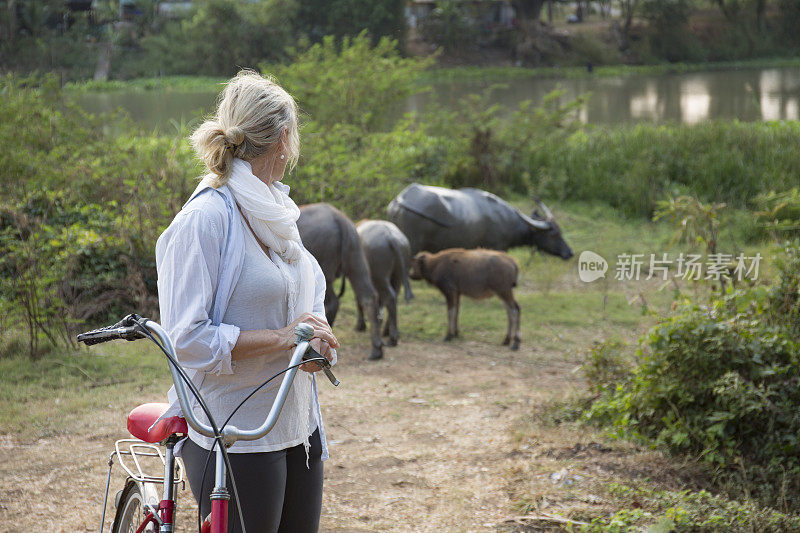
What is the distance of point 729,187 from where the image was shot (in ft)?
44.6

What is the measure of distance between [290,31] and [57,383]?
732 inches

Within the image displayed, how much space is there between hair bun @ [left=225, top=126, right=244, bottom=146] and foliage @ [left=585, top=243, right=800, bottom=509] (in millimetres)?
3387

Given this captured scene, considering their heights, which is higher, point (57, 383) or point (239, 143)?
point (239, 143)

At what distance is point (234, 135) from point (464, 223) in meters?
7.74

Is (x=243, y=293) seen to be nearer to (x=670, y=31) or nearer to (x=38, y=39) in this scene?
(x=38, y=39)

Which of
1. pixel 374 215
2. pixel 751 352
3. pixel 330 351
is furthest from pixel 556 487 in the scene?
pixel 374 215

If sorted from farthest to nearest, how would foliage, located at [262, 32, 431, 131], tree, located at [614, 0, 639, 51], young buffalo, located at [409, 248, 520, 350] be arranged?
tree, located at [614, 0, 639, 51] < foliage, located at [262, 32, 431, 131] < young buffalo, located at [409, 248, 520, 350]

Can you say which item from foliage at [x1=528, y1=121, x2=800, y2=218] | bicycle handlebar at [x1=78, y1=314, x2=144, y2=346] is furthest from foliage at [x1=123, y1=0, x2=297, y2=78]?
bicycle handlebar at [x1=78, y1=314, x2=144, y2=346]

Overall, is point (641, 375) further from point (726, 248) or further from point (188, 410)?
point (726, 248)

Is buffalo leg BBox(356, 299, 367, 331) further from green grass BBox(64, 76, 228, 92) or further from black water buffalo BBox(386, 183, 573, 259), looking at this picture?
green grass BBox(64, 76, 228, 92)

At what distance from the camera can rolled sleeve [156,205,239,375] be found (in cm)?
198

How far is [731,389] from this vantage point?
444cm

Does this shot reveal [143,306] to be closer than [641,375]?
No

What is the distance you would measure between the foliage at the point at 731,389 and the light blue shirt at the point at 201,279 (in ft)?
10.9
